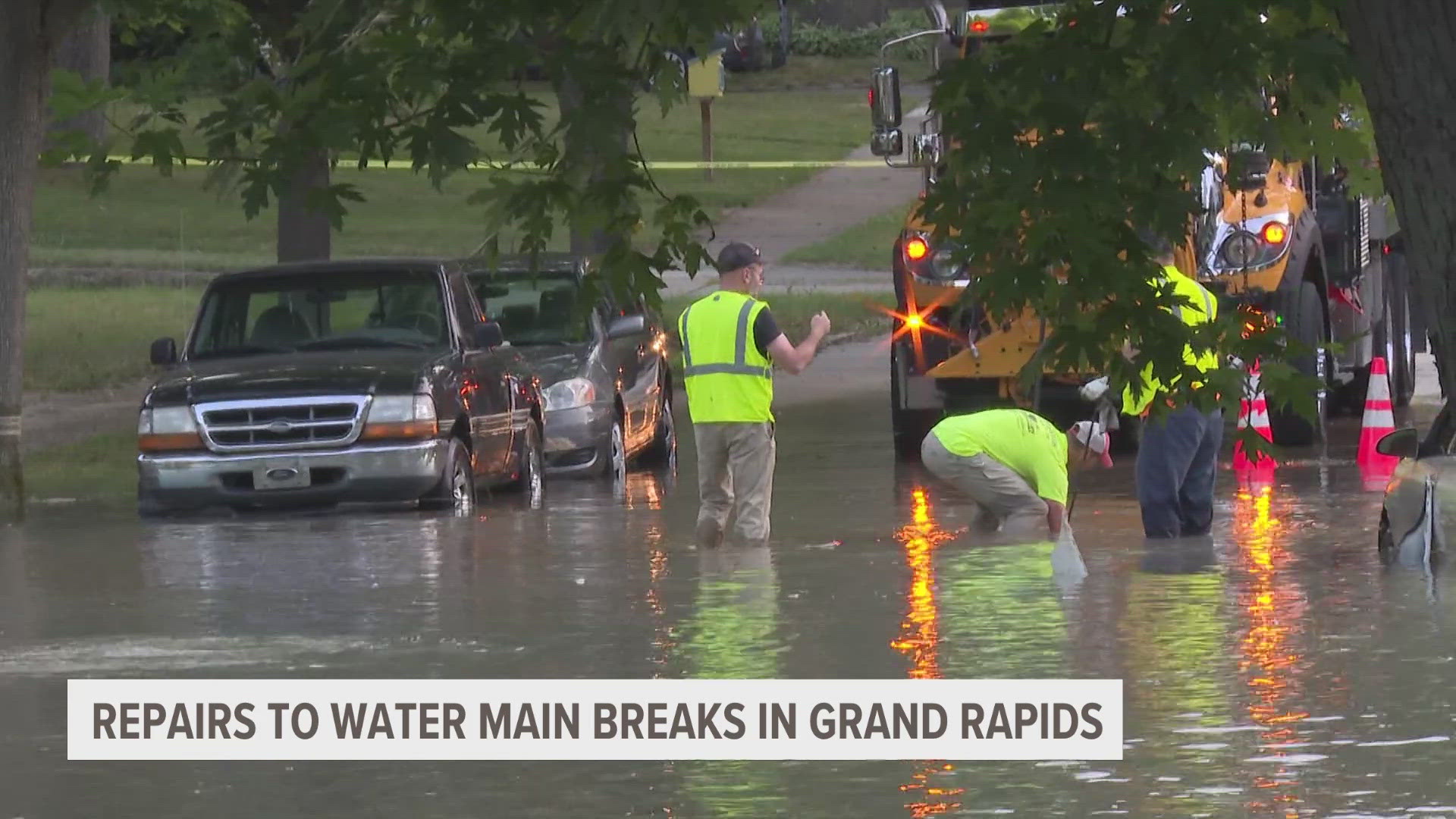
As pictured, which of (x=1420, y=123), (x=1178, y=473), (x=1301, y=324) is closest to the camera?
(x=1420, y=123)

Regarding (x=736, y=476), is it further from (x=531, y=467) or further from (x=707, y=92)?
(x=707, y=92)

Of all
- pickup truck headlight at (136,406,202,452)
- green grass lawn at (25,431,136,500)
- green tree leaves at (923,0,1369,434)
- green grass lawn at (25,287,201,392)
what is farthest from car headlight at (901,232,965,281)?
green grass lawn at (25,287,201,392)

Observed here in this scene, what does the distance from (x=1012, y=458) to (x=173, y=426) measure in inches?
194

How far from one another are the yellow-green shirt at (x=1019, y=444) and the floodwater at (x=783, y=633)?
0.42 m

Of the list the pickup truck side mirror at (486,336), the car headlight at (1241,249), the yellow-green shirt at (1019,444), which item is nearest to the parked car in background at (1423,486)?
the yellow-green shirt at (1019,444)

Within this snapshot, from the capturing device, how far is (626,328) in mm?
18891

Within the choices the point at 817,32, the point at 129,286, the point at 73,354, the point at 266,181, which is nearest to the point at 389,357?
the point at 266,181

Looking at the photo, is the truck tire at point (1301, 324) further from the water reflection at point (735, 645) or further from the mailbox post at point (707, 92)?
the mailbox post at point (707, 92)

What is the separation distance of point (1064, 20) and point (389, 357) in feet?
24.8

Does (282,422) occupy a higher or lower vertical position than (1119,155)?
lower

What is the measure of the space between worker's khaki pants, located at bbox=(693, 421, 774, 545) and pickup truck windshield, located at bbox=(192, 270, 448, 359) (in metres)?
3.23

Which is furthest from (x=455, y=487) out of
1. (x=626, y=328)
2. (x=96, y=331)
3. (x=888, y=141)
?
(x=96, y=331)

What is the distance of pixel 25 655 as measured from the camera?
11.0 metres

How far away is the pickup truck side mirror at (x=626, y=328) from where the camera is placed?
1888 cm
